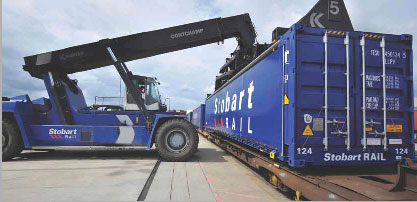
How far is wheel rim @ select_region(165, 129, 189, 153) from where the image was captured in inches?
323

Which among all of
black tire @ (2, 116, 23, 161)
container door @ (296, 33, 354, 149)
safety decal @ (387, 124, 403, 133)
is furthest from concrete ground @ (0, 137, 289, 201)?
safety decal @ (387, 124, 403, 133)

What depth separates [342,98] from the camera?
447cm

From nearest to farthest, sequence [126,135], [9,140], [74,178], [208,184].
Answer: [208,184] < [74,178] < [9,140] < [126,135]

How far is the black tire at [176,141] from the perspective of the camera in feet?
26.6

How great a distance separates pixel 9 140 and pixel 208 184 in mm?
6455

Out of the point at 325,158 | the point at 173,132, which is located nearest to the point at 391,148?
the point at 325,158

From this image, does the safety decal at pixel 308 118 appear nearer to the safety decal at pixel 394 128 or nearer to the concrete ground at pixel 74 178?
the safety decal at pixel 394 128

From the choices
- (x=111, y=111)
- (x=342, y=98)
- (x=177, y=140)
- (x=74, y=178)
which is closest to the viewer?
(x=342, y=98)

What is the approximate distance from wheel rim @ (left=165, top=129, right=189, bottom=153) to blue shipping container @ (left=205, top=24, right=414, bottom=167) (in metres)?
3.94

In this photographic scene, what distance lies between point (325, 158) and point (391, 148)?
1267 millimetres

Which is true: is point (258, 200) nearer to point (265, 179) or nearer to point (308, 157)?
point (308, 157)

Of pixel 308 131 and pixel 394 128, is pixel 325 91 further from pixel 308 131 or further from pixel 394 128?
pixel 394 128

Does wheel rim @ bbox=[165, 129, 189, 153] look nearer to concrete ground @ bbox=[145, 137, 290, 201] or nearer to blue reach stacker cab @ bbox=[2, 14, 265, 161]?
blue reach stacker cab @ bbox=[2, 14, 265, 161]

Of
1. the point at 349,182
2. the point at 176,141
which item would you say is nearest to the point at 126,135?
the point at 176,141
